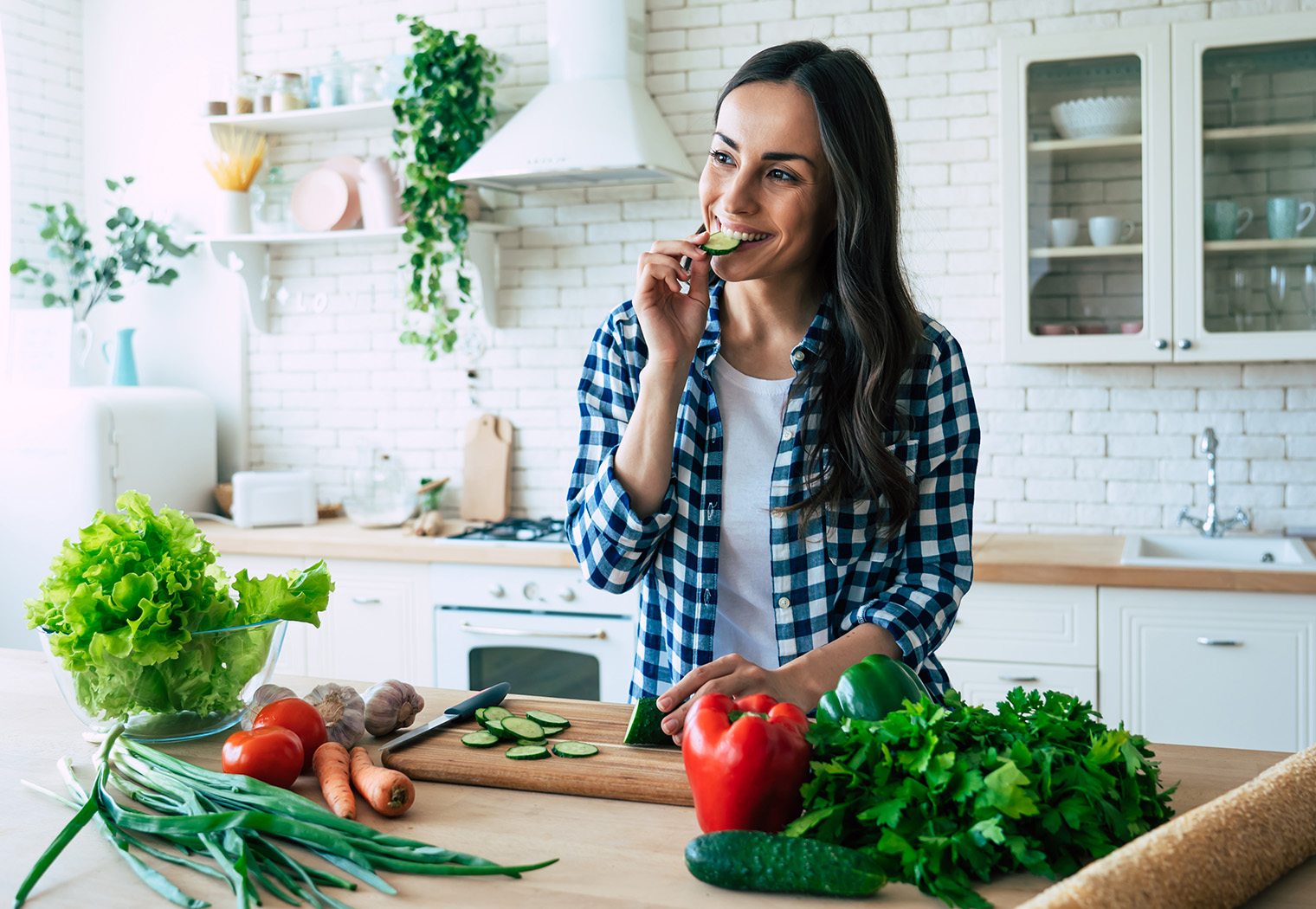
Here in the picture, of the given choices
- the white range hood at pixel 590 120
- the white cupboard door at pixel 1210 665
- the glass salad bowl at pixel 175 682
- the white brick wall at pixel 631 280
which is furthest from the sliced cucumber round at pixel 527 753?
the white brick wall at pixel 631 280

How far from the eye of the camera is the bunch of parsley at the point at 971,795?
967 mm

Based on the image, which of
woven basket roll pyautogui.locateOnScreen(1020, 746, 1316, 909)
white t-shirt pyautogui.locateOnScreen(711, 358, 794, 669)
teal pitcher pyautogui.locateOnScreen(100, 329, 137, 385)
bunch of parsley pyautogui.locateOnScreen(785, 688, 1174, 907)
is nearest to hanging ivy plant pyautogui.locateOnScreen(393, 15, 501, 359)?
teal pitcher pyautogui.locateOnScreen(100, 329, 137, 385)

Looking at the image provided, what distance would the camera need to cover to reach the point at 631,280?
387 centimetres

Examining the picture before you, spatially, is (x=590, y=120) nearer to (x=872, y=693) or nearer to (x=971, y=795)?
(x=872, y=693)

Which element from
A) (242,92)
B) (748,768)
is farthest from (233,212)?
(748,768)

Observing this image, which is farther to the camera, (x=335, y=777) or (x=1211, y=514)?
(x=1211, y=514)

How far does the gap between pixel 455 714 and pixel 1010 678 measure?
1.92 metres

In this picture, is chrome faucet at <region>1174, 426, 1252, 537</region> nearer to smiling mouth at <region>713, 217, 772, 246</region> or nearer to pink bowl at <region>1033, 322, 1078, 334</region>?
pink bowl at <region>1033, 322, 1078, 334</region>

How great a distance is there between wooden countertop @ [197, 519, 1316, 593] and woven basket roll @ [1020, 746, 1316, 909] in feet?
5.96

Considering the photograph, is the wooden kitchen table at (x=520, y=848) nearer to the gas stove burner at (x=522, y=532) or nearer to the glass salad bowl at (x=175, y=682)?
the glass salad bowl at (x=175, y=682)

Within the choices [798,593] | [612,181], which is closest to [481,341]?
[612,181]

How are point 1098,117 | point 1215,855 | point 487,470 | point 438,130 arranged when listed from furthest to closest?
1. point 487,470
2. point 438,130
3. point 1098,117
4. point 1215,855

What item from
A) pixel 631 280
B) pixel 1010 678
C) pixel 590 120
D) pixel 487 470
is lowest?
pixel 1010 678

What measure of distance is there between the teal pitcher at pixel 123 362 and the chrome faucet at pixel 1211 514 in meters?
3.73
